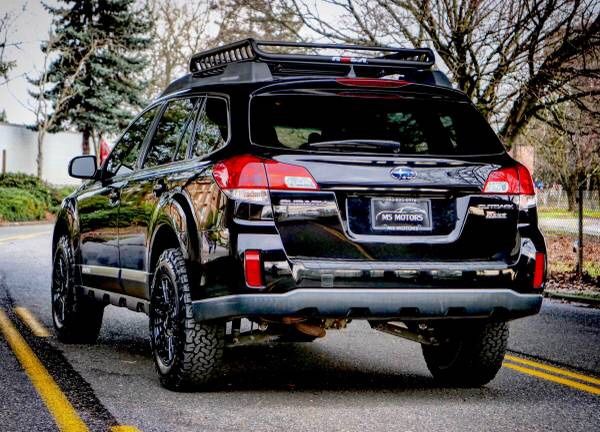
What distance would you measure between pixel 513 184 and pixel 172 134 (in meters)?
2.41

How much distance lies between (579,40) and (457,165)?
38.3ft

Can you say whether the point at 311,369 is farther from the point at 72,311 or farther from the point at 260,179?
the point at 72,311

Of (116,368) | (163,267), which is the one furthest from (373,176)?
(116,368)

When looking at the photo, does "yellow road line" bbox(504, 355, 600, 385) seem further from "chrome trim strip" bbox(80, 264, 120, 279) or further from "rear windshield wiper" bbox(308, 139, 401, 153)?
"chrome trim strip" bbox(80, 264, 120, 279)

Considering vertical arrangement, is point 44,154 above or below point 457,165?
above

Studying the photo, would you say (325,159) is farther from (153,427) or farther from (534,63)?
(534,63)

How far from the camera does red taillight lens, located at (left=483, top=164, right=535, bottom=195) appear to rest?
19.7 ft

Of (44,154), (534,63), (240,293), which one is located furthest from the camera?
(44,154)

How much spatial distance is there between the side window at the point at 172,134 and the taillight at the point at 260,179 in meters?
1.06

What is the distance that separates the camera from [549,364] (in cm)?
761

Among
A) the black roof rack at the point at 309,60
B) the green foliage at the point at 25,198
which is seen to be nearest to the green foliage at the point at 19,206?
the green foliage at the point at 25,198

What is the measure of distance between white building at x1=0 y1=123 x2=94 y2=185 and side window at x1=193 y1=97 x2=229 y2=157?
158 ft

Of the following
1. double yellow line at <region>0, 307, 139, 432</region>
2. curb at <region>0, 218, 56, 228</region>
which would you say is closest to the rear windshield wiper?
double yellow line at <region>0, 307, 139, 432</region>

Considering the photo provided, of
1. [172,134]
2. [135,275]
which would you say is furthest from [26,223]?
[172,134]
